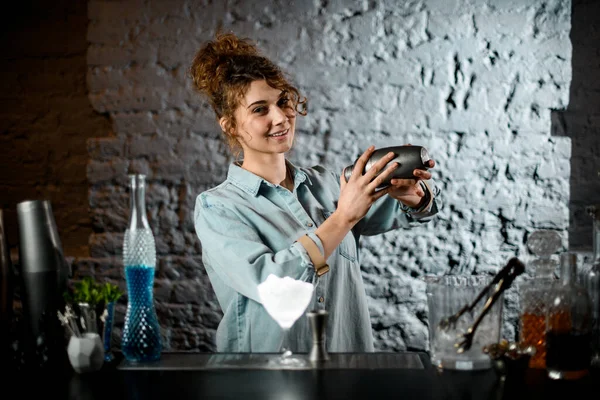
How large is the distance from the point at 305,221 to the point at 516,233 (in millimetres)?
1205

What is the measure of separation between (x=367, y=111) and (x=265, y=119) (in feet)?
3.14

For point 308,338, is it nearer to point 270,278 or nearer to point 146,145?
point 270,278

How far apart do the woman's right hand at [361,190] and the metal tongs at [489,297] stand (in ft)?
1.26

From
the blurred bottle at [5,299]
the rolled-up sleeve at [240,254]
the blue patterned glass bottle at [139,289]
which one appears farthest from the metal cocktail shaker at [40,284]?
the rolled-up sleeve at [240,254]

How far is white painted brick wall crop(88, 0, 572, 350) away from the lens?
2.72 metres

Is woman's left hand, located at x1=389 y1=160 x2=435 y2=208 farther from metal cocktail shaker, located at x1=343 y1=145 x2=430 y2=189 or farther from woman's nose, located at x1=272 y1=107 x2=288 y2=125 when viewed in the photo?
woman's nose, located at x1=272 y1=107 x2=288 y2=125

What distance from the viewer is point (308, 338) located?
1830mm

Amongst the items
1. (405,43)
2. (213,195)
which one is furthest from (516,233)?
(213,195)

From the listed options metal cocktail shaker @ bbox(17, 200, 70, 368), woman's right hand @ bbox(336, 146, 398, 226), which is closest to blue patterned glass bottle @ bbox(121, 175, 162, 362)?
metal cocktail shaker @ bbox(17, 200, 70, 368)

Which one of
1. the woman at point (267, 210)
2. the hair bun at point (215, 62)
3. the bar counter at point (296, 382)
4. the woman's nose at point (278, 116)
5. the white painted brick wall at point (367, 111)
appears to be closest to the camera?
the bar counter at point (296, 382)

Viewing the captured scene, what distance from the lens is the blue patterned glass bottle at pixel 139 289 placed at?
1396mm

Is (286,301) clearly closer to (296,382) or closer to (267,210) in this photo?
(296,382)

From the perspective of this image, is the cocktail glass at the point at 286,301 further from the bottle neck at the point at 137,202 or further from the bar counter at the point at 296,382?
the bottle neck at the point at 137,202

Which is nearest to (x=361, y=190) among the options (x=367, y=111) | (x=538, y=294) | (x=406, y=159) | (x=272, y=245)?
(x=406, y=159)
